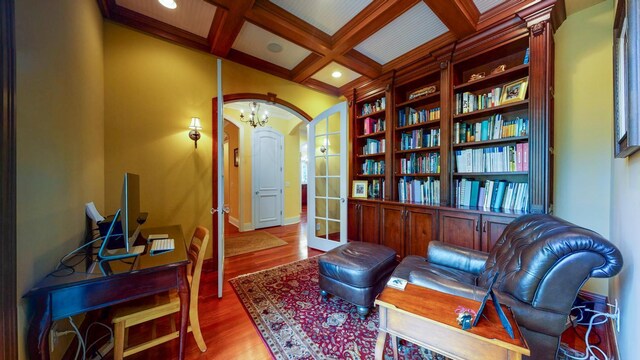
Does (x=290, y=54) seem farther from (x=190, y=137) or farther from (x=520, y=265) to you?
(x=520, y=265)

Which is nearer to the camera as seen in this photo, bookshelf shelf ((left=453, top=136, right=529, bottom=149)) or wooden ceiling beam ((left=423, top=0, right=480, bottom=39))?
wooden ceiling beam ((left=423, top=0, right=480, bottom=39))

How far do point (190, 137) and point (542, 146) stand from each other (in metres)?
3.60

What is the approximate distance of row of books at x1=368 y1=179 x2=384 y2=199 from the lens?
3463mm

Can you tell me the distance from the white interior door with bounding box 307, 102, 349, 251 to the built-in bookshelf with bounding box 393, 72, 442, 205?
773mm

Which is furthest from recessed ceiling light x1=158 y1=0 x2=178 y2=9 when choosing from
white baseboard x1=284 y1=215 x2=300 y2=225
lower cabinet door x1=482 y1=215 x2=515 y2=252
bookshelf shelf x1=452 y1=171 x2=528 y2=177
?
white baseboard x1=284 y1=215 x2=300 y2=225

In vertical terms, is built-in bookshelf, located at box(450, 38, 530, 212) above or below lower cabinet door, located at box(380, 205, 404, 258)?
above

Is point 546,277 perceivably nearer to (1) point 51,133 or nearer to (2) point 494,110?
(2) point 494,110

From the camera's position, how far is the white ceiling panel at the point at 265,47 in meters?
2.53

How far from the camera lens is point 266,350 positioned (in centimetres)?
155

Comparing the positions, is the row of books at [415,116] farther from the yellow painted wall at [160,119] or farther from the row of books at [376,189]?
the yellow painted wall at [160,119]

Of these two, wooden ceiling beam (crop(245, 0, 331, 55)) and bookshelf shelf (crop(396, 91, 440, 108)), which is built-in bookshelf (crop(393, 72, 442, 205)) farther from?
wooden ceiling beam (crop(245, 0, 331, 55))

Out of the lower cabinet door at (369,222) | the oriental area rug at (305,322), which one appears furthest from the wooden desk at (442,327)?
the lower cabinet door at (369,222)

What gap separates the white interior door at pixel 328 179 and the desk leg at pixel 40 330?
2.79 m

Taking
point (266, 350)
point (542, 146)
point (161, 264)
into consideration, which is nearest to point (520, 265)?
point (542, 146)
